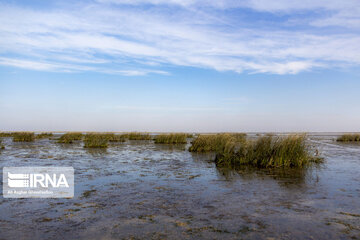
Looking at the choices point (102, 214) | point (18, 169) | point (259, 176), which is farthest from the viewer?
point (18, 169)

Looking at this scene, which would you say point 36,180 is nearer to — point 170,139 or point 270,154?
point 270,154

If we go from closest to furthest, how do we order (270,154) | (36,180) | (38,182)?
1. (38,182)
2. (36,180)
3. (270,154)

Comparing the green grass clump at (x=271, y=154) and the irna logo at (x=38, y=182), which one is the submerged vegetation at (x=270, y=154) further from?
the irna logo at (x=38, y=182)

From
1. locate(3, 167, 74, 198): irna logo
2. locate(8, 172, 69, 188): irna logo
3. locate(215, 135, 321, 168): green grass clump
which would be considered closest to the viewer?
locate(3, 167, 74, 198): irna logo

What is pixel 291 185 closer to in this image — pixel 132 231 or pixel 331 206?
pixel 331 206

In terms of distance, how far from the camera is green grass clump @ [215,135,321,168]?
11.1 m

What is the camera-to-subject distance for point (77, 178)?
8.45 m

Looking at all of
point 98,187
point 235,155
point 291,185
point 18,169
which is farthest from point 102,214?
point 235,155

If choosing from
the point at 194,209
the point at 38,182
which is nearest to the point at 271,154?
the point at 194,209

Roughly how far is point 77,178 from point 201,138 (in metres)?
11.3

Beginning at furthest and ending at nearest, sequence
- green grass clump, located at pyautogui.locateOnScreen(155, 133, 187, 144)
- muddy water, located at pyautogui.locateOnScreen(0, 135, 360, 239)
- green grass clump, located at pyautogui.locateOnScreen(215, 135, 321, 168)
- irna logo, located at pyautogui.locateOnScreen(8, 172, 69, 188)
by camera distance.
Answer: green grass clump, located at pyautogui.locateOnScreen(155, 133, 187, 144)
green grass clump, located at pyautogui.locateOnScreen(215, 135, 321, 168)
irna logo, located at pyautogui.locateOnScreen(8, 172, 69, 188)
muddy water, located at pyautogui.locateOnScreen(0, 135, 360, 239)

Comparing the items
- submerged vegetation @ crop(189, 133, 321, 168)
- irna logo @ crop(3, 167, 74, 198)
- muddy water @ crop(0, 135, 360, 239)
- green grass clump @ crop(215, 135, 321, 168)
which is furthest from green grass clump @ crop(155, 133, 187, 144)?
muddy water @ crop(0, 135, 360, 239)

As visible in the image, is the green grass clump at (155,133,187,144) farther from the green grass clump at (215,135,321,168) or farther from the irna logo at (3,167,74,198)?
the irna logo at (3,167,74,198)

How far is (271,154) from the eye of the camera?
11.5m
